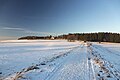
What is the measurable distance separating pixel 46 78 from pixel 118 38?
161m

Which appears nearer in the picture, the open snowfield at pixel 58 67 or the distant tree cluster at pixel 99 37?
the open snowfield at pixel 58 67

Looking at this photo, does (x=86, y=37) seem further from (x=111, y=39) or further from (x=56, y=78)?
(x=56, y=78)

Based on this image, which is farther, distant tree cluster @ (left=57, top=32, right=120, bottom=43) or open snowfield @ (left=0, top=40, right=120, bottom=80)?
distant tree cluster @ (left=57, top=32, right=120, bottom=43)

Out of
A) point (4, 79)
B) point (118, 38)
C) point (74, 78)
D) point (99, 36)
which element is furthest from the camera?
point (99, 36)

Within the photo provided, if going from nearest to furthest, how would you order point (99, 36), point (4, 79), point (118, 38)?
point (4, 79) < point (118, 38) < point (99, 36)

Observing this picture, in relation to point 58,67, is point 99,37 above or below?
below

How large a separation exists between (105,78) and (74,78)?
1.95m

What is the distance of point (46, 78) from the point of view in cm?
969

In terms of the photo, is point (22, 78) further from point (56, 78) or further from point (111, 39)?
point (111, 39)

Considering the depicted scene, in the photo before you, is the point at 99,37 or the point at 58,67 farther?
the point at 99,37

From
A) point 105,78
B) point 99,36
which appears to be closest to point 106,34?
point 99,36

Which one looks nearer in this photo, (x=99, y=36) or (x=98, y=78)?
(x=98, y=78)

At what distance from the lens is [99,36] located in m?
173

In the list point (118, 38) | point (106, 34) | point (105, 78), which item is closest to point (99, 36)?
point (106, 34)
